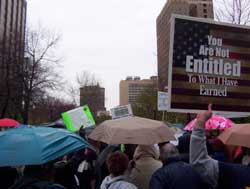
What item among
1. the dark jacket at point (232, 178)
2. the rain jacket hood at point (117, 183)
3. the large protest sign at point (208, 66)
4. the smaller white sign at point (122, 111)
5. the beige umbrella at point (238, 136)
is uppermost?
the large protest sign at point (208, 66)

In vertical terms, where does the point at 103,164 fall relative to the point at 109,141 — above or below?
below

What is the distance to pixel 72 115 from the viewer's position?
11664 millimetres

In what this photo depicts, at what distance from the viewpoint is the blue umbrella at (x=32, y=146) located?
431 centimetres

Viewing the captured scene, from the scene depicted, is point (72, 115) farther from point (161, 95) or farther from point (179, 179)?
point (179, 179)

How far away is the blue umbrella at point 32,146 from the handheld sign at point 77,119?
6840mm

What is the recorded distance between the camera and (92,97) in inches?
2643

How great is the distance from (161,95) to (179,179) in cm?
1112

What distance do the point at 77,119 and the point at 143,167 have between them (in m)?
6.16

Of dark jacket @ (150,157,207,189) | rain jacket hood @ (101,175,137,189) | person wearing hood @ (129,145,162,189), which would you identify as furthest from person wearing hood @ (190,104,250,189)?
person wearing hood @ (129,145,162,189)

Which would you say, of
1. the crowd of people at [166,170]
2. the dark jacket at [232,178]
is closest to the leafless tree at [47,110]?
the crowd of people at [166,170]

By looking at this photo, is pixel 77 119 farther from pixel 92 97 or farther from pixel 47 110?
pixel 92 97

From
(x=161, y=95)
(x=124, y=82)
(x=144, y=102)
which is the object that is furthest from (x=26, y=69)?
(x=124, y=82)

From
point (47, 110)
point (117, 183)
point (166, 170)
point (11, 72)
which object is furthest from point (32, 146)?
point (47, 110)

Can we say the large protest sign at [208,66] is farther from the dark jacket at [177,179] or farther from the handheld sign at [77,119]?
the handheld sign at [77,119]
